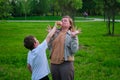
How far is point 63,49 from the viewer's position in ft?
20.2

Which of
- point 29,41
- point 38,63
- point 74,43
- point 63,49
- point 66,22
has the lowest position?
point 38,63

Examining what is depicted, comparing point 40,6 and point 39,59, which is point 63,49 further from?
point 40,6

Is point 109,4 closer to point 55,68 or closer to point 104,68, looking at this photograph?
point 104,68

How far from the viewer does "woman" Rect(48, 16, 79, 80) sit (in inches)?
242

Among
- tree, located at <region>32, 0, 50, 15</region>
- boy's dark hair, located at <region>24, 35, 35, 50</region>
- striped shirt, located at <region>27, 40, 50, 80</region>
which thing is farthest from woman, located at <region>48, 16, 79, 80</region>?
tree, located at <region>32, 0, 50, 15</region>

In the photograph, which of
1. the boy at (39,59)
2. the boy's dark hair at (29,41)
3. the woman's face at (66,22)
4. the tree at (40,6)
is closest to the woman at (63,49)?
the woman's face at (66,22)

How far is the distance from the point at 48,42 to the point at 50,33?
207 millimetres

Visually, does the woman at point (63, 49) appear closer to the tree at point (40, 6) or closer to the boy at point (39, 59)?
the boy at point (39, 59)

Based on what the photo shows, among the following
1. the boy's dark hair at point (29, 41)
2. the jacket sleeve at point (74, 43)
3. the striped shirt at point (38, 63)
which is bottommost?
the striped shirt at point (38, 63)


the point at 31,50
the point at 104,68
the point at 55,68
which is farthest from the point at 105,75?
the point at 31,50

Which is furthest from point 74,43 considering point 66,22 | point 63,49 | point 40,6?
point 40,6

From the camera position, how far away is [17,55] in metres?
14.3

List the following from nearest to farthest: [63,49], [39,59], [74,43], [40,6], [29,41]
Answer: [29,41], [39,59], [74,43], [63,49], [40,6]

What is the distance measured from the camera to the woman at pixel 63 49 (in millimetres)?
6137
